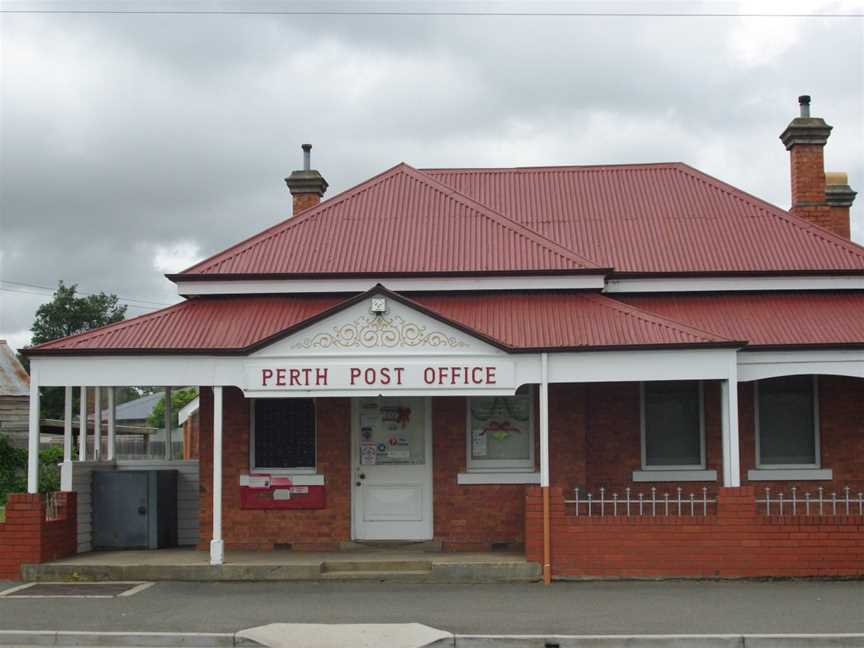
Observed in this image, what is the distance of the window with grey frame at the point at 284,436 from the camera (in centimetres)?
1463

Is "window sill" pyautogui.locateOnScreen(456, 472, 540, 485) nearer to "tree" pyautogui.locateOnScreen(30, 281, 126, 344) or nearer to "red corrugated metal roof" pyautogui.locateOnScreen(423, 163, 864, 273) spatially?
"red corrugated metal roof" pyautogui.locateOnScreen(423, 163, 864, 273)

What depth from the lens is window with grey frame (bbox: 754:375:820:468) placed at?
1495 centimetres

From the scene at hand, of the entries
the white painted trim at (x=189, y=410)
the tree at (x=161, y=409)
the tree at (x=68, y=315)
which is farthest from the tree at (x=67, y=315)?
the white painted trim at (x=189, y=410)

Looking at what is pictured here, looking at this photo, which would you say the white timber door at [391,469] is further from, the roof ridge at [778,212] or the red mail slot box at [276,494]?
the roof ridge at [778,212]

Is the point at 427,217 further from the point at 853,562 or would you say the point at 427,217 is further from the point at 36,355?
the point at 853,562

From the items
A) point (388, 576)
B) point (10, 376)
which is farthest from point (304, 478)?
point (10, 376)

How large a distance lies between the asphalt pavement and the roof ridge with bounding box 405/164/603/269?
180 inches

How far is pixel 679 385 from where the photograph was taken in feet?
49.5

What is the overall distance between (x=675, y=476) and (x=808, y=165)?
655 cm

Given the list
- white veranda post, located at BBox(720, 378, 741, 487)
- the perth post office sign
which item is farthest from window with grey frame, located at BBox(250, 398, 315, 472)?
white veranda post, located at BBox(720, 378, 741, 487)

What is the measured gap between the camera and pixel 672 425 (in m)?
15.1

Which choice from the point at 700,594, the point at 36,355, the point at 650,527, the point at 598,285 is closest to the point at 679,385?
the point at 598,285

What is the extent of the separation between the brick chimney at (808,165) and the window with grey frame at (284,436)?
30.2 feet

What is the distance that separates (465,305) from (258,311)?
2828 mm
